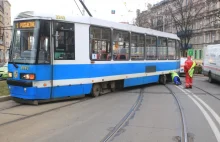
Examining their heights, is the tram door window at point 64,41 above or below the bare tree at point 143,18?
below

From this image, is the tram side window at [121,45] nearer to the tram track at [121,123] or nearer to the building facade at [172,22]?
the tram track at [121,123]

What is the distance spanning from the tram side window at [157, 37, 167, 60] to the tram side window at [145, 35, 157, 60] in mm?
581

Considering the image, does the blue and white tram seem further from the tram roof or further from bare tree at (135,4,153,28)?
bare tree at (135,4,153,28)

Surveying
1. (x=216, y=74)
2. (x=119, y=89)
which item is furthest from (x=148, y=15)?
(x=119, y=89)

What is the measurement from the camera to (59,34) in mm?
10453

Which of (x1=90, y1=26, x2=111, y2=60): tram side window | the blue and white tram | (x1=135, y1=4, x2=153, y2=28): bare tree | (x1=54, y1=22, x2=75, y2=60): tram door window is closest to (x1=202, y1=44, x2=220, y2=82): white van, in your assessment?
the blue and white tram

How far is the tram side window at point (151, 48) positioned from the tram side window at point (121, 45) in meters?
2.23

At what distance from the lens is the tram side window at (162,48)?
703 inches

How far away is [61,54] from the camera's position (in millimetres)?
10500

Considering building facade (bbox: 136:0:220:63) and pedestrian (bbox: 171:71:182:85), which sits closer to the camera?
pedestrian (bbox: 171:71:182:85)

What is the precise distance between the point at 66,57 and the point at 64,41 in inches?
22.4

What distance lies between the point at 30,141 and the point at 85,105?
4342 mm

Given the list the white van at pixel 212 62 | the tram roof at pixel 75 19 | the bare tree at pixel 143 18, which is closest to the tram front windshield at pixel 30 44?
the tram roof at pixel 75 19

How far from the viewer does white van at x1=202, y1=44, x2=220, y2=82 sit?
19672 mm
